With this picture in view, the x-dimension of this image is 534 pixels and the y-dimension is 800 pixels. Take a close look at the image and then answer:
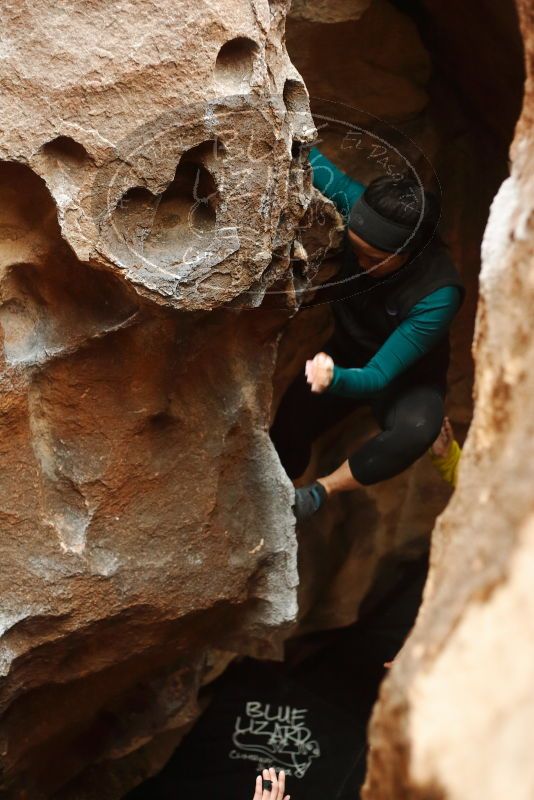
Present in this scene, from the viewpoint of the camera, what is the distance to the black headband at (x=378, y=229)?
5.91ft

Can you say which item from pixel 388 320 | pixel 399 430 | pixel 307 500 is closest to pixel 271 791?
pixel 307 500

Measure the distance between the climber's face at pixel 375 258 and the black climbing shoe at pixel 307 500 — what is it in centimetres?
41

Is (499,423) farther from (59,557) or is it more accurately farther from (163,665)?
(163,665)

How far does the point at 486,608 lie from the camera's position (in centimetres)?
76

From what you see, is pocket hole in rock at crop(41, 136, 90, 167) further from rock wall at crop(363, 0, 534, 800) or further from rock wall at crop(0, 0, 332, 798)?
rock wall at crop(363, 0, 534, 800)

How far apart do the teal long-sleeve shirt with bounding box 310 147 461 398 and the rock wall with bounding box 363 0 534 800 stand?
0.79 metres

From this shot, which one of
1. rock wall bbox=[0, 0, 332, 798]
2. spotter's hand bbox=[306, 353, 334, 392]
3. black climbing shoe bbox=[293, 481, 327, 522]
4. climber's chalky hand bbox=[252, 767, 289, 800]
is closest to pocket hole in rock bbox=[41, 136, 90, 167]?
rock wall bbox=[0, 0, 332, 798]

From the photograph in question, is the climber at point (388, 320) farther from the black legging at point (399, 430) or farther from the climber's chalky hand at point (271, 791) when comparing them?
the climber's chalky hand at point (271, 791)

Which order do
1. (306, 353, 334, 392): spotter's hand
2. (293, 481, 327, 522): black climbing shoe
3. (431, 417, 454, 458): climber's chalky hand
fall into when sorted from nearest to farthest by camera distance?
(306, 353, 334, 392): spotter's hand → (293, 481, 327, 522): black climbing shoe → (431, 417, 454, 458): climber's chalky hand

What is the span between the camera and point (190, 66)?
144cm

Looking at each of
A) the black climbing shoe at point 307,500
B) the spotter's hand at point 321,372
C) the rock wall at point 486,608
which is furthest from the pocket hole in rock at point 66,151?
the black climbing shoe at point 307,500

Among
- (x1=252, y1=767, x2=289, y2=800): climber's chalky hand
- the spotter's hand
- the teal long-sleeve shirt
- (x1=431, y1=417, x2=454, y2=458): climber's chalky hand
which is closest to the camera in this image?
(x1=252, y1=767, x2=289, y2=800): climber's chalky hand

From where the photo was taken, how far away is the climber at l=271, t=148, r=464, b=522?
1.80m

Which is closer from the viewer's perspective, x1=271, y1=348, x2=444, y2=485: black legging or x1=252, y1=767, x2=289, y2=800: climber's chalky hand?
x1=252, y1=767, x2=289, y2=800: climber's chalky hand
